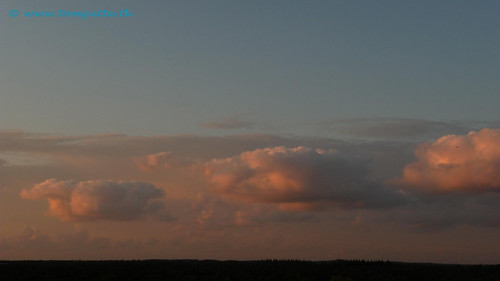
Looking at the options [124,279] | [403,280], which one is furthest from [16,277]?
[403,280]

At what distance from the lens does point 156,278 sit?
107m

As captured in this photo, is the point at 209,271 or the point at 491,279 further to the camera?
the point at 209,271

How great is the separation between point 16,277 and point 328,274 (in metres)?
56.7

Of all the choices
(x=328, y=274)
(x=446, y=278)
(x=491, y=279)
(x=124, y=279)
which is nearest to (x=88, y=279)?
(x=124, y=279)

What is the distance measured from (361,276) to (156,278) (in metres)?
37.6

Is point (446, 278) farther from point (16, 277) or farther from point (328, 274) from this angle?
point (16, 277)

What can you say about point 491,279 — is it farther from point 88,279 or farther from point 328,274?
point 88,279

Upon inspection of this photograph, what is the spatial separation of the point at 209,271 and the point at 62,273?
28.4 m

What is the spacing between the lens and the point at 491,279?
375 ft

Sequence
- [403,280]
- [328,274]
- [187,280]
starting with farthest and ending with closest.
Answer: [328,274] → [403,280] → [187,280]

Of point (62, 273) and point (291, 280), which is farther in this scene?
point (62, 273)

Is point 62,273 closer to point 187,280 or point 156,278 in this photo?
point 156,278

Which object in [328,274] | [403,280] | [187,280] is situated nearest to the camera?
[187,280]

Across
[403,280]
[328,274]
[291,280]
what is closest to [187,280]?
[291,280]
